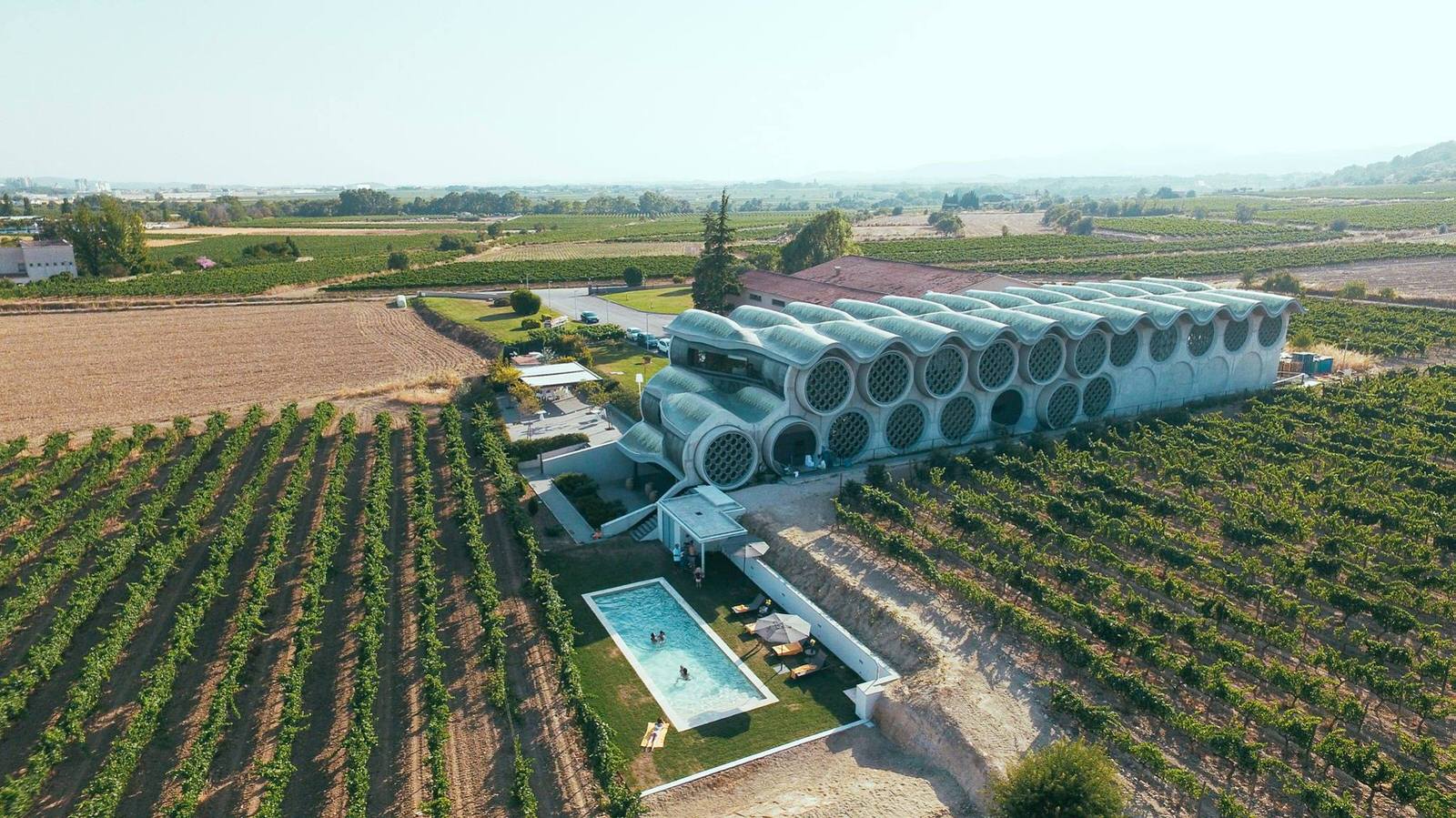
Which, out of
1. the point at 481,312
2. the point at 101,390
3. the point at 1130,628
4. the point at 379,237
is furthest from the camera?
the point at 379,237

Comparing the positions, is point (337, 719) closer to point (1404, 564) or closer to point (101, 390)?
point (1404, 564)

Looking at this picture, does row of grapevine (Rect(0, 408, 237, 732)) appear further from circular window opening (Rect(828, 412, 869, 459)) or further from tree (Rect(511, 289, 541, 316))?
tree (Rect(511, 289, 541, 316))

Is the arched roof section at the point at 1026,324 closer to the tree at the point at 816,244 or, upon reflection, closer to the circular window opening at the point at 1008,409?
the circular window opening at the point at 1008,409

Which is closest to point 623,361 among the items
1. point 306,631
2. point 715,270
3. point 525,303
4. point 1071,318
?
point 715,270

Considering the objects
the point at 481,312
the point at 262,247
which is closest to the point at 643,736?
the point at 481,312

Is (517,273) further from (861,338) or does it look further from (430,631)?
(430,631)

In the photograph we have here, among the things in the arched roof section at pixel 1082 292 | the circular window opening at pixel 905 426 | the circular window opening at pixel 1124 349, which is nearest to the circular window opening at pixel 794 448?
the circular window opening at pixel 905 426
